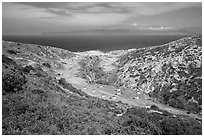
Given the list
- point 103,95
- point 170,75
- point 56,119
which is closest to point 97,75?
point 103,95

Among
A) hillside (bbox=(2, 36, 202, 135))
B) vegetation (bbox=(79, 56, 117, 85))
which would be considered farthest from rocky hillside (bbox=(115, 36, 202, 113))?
vegetation (bbox=(79, 56, 117, 85))

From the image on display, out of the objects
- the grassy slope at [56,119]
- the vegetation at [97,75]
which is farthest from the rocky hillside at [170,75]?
the grassy slope at [56,119]

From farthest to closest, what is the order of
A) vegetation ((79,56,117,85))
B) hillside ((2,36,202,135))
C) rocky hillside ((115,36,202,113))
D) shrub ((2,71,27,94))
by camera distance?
1. vegetation ((79,56,117,85))
2. rocky hillside ((115,36,202,113))
3. shrub ((2,71,27,94))
4. hillside ((2,36,202,135))

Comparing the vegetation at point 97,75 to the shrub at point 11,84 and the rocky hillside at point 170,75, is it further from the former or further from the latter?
the shrub at point 11,84

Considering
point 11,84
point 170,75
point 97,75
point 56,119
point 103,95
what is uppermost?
point 11,84

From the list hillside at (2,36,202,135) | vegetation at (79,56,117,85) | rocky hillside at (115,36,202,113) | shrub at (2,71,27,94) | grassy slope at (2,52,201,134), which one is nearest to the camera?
grassy slope at (2,52,201,134)

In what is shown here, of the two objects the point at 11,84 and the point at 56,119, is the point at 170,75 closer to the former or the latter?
the point at 11,84

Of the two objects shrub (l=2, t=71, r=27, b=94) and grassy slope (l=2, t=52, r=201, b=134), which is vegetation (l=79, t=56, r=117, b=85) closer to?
shrub (l=2, t=71, r=27, b=94)
